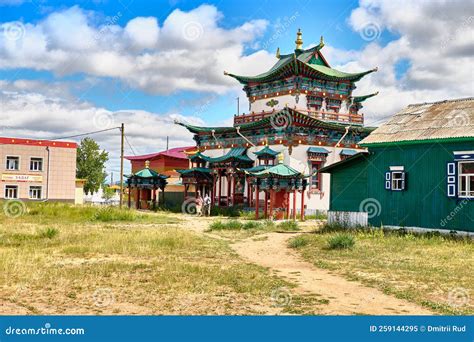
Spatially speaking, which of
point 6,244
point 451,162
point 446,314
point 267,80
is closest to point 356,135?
point 267,80

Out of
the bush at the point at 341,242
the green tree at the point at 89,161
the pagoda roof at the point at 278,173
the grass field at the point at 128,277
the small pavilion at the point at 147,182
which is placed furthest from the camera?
the green tree at the point at 89,161

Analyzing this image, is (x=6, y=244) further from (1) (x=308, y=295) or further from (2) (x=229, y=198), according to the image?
(2) (x=229, y=198)

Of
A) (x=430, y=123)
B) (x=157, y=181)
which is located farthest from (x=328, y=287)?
(x=157, y=181)

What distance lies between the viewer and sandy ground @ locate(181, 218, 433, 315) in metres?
8.72

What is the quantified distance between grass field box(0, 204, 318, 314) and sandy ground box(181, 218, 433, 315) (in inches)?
19.7

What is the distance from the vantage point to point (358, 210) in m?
22.2

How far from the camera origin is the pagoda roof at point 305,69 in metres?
37.2

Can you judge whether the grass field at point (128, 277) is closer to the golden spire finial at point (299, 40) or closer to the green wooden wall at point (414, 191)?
the green wooden wall at point (414, 191)

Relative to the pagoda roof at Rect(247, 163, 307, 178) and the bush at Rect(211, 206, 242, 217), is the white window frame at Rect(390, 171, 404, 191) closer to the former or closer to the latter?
the pagoda roof at Rect(247, 163, 307, 178)

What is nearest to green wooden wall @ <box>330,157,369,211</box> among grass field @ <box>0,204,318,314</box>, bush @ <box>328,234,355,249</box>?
bush @ <box>328,234,355,249</box>

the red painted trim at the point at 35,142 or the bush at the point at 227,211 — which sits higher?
the red painted trim at the point at 35,142

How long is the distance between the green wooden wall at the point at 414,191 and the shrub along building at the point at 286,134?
8.58m

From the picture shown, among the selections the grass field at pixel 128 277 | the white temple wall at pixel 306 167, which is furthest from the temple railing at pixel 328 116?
the grass field at pixel 128 277

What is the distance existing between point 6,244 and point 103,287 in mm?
8055
